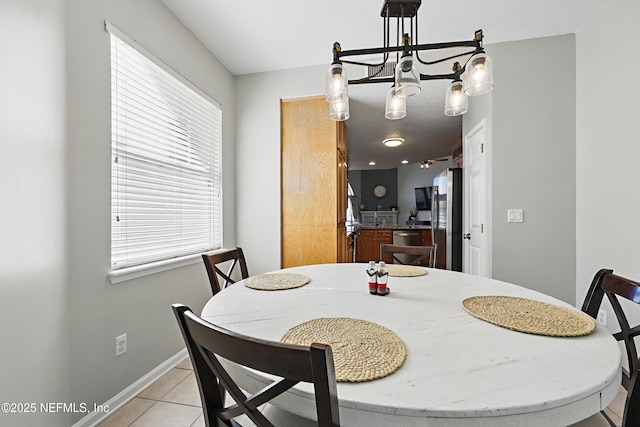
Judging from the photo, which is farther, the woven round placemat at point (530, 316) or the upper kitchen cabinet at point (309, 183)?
the upper kitchen cabinet at point (309, 183)

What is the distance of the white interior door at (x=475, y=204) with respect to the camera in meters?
2.75

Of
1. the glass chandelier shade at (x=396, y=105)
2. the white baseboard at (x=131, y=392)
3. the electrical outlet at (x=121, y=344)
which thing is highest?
the glass chandelier shade at (x=396, y=105)

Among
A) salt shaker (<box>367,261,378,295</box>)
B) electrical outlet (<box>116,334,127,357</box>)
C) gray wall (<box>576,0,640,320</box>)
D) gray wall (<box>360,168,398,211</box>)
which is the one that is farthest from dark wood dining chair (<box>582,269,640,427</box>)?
gray wall (<box>360,168,398,211</box>)

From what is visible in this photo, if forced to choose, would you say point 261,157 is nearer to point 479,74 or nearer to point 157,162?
point 157,162

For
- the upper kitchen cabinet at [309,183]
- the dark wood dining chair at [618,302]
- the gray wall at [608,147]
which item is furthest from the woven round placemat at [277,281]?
the gray wall at [608,147]

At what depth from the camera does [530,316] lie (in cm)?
102

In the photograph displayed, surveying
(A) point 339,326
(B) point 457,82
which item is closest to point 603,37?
(B) point 457,82

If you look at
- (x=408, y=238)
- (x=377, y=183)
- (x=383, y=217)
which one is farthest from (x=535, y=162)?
(x=377, y=183)

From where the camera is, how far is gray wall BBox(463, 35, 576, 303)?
246cm

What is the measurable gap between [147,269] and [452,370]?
1884 millimetres

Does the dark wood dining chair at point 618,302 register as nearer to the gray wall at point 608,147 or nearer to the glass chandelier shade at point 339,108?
the gray wall at point 608,147

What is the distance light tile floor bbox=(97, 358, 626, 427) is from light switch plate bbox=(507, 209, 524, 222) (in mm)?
1289

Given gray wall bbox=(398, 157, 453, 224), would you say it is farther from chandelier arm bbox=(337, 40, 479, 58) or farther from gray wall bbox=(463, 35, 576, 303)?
chandelier arm bbox=(337, 40, 479, 58)

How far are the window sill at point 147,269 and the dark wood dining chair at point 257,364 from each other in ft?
4.20
